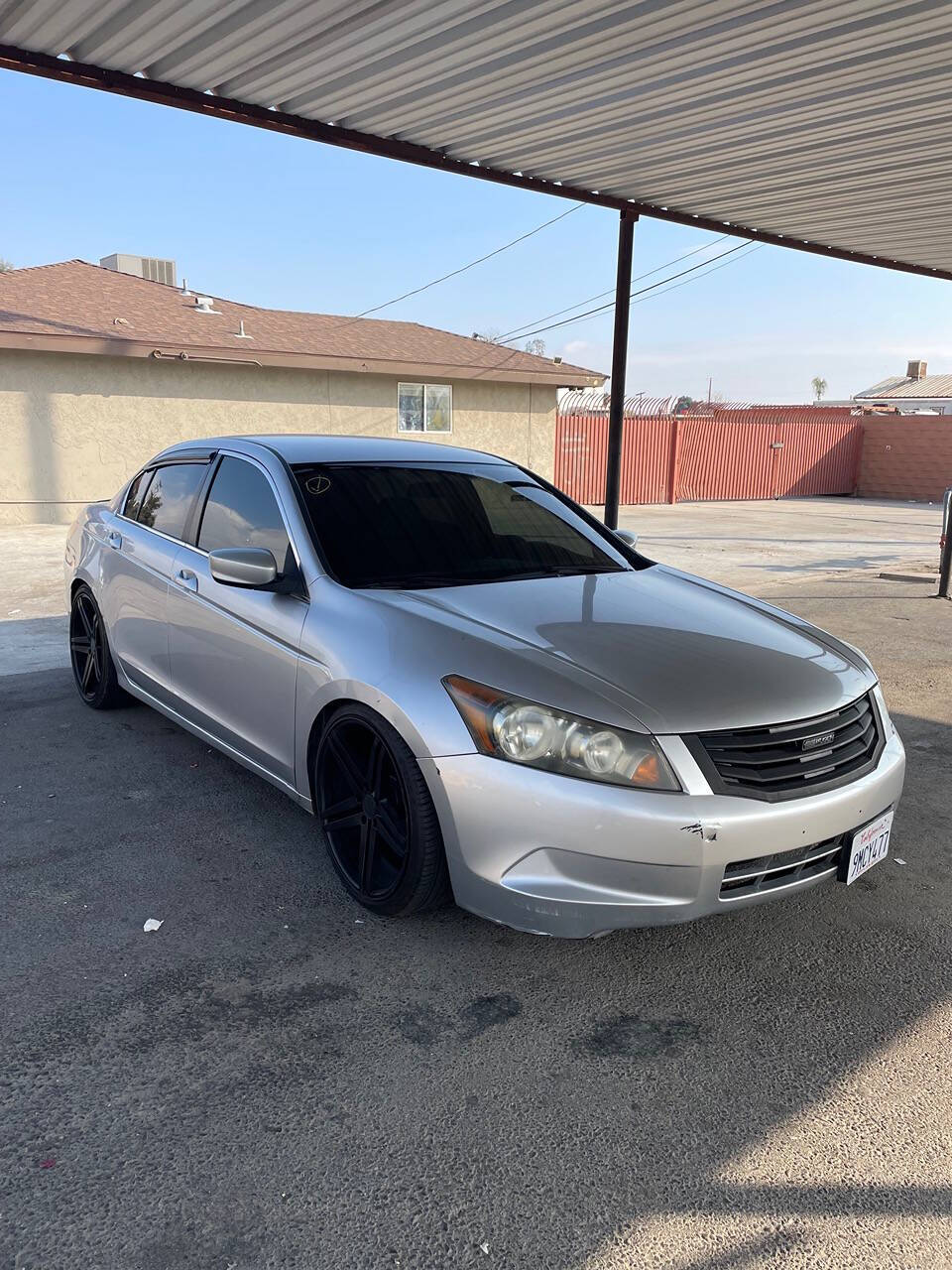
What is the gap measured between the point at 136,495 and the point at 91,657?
992 mm

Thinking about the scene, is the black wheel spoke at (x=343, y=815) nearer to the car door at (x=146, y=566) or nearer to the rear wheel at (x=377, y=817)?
the rear wheel at (x=377, y=817)

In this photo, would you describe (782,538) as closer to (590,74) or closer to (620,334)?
(620,334)

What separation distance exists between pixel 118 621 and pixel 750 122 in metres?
5.23

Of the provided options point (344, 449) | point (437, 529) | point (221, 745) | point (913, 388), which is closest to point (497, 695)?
point (437, 529)

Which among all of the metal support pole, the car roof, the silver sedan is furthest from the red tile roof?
the silver sedan

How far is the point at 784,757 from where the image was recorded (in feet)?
9.37

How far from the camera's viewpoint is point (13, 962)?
303 cm

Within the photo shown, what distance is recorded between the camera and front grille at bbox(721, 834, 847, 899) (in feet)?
8.96

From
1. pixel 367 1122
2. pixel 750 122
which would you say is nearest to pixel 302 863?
pixel 367 1122

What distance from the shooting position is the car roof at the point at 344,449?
4.20 meters

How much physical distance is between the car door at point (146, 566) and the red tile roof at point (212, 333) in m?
11.9

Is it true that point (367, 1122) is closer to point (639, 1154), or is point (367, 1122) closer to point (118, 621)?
point (639, 1154)

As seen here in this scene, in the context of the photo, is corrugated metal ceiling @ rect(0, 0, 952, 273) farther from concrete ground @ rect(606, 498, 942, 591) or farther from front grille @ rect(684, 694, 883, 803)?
concrete ground @ rect(606, 498, 942, 591)

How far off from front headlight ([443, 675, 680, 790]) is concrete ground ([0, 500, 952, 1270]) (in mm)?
732
